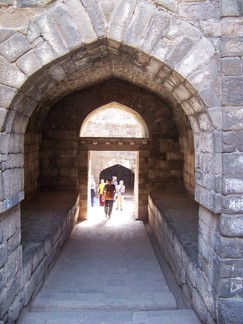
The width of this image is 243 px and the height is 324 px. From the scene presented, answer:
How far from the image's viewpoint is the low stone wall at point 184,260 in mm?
3809

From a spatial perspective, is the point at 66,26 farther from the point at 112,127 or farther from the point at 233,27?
the point at 112,127

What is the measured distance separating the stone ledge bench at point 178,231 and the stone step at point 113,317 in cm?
34

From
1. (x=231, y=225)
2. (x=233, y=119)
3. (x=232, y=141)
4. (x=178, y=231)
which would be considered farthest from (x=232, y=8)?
(x=178, y=231)

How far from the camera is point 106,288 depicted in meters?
4.73

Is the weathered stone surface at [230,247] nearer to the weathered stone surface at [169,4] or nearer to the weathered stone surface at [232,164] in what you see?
the weathered stone surface at [232,164]

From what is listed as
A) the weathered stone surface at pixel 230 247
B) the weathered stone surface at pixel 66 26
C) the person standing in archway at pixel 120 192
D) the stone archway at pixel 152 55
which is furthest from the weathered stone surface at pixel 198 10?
the person standing in archway at pixel 120 192

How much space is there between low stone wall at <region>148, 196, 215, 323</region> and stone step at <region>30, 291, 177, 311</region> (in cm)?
31

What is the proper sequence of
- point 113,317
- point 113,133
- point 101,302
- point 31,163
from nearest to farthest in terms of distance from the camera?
point 113,317
point 101,302
point 31,163
point 113,133

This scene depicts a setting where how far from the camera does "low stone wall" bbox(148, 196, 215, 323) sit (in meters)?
3.81

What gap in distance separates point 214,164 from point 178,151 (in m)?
5.34


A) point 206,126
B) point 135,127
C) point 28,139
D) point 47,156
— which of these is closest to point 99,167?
point 135,127

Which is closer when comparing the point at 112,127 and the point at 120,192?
the point at 120,192

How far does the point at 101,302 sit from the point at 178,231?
63.8 inches

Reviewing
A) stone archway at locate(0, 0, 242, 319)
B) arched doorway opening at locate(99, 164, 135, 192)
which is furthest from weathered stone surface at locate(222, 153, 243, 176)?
arched doorway opening at locate(99, 164, 135, 192)
